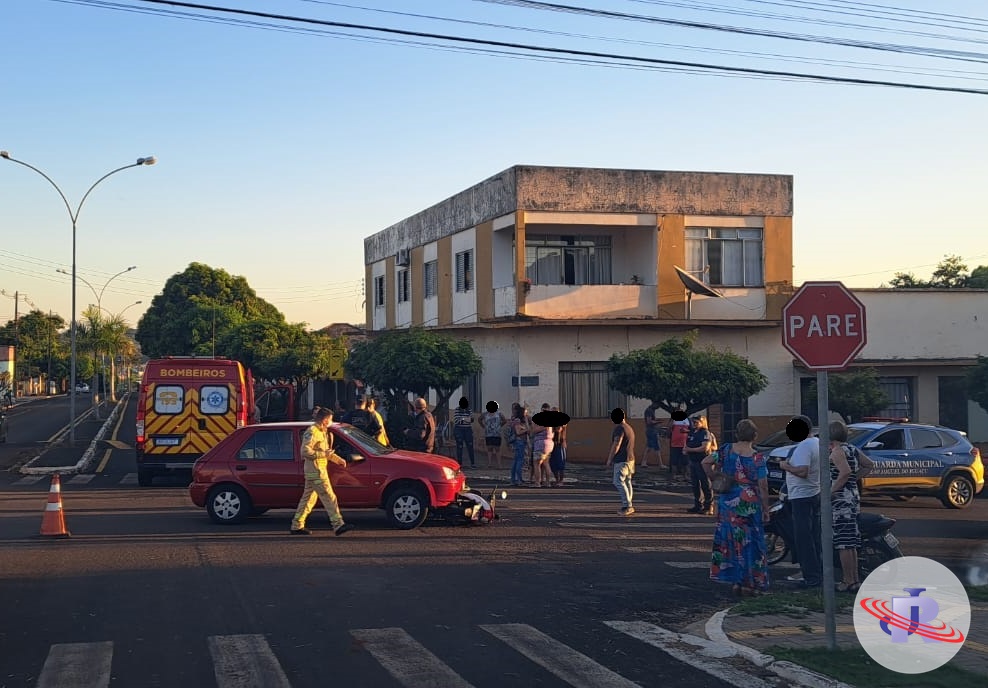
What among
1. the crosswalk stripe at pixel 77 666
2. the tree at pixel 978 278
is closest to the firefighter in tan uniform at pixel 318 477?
the crosswalk stripe at pixel 77 666

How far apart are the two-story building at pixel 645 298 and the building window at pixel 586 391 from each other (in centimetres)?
3

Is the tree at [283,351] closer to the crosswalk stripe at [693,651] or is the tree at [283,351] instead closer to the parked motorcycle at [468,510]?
the parked motorcycle at [468,510]

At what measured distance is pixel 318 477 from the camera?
45.9 feet

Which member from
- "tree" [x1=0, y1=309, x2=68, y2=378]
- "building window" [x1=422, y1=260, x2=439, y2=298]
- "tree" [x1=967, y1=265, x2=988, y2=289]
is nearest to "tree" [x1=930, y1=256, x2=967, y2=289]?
"tree" [x1=967, y1=265, x2=988, y2=289]

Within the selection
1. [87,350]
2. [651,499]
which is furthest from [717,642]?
[87,350]

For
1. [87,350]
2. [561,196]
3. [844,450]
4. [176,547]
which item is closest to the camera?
[844,450]

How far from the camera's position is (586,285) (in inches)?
1169

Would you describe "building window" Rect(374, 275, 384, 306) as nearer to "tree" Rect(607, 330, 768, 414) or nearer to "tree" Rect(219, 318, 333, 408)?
"tree" Rect(219, 318, 333, 408)

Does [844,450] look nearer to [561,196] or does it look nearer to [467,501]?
[467,501]

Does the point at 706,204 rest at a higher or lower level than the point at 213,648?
higher

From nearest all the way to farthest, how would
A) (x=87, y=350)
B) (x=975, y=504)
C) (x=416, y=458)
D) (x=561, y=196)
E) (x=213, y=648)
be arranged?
(x=213, y=648), (x=416, y=458), (x=975, y=504), (x=561, y=196), (x=87, y=350)

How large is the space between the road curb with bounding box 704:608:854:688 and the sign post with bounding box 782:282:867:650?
57 centimetres

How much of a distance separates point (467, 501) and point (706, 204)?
59.0 feet

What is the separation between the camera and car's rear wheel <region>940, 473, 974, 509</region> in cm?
1891
